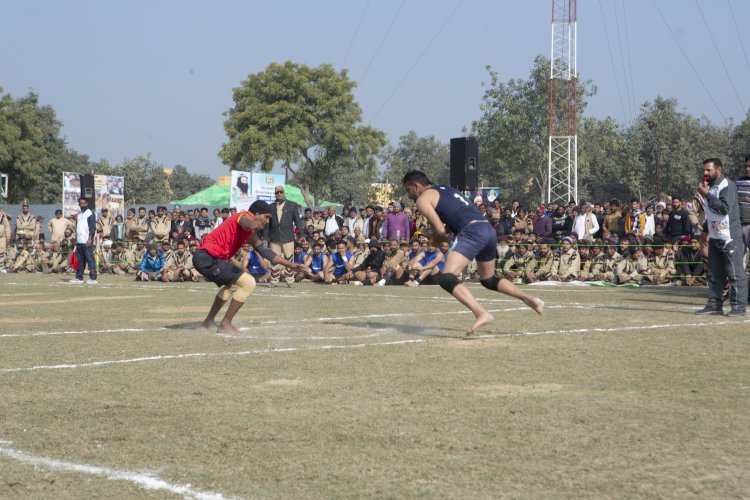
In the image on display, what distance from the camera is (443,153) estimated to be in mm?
128625

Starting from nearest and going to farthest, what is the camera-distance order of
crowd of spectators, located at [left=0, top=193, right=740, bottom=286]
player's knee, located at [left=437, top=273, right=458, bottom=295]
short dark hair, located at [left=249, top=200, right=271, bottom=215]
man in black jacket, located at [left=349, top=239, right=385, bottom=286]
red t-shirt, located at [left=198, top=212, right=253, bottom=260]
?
1. player's knee, located at [left=437, top=273, right=458, bottom=295]
2. short dark hair, located at [left=249, top=200, right=271, bottom=215]
3. red t-shirt, located at [left=198, top=212, right=253, bottom=260]
4. crowd of spectators, located at [left=0, top=193, right=740, bottom=286]
5. man in black jacket, located at [left=349, top=239, right=385, bottom=286]

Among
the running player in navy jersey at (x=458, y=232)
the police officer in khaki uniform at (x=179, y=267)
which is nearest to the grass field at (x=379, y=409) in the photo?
the running player in navy jersey at (x=458, y=232)

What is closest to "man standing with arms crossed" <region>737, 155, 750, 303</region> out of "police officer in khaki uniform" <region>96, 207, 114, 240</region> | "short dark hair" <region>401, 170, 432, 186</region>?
"short dark hair" <region>401, 170, 432, 186</region>

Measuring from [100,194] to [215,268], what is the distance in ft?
100

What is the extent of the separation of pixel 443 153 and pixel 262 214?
119m

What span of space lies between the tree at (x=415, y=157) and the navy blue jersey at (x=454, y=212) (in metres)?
105

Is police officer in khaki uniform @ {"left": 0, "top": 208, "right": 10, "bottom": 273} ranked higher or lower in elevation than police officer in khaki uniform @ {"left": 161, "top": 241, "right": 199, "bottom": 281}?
higher

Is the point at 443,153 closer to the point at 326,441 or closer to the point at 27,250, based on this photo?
the point at 27,250

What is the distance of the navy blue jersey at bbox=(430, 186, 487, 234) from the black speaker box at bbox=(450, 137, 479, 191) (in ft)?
49.4

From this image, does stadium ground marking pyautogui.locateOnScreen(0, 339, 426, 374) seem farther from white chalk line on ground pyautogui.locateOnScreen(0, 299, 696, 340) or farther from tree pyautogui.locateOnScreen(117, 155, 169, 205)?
tree pyautogui.locateOnScreen(117, 155, 169, 205)

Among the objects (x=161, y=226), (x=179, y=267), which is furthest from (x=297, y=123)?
(x=179, y=267)

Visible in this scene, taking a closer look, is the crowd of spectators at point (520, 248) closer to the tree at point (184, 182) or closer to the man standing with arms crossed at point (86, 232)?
the man standing with arms crossed at point (86, 232)

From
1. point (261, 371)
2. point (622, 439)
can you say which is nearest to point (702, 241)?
point (261, 371)

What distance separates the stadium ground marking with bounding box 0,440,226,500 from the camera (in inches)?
167
